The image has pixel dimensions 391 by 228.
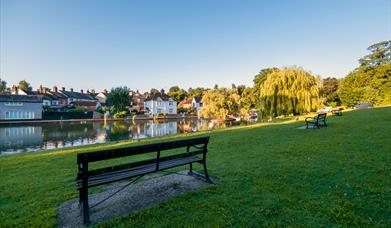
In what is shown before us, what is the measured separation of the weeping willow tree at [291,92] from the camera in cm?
2448

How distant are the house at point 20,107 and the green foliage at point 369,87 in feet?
201

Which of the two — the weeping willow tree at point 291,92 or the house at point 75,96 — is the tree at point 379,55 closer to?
the weeping willow tree at point 291,92

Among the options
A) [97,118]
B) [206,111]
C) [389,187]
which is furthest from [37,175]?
[97,118]

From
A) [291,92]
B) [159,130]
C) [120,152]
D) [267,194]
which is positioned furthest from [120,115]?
[267,194]

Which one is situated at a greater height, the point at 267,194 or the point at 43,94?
the point at 43,94

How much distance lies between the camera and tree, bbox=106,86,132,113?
56.1 m

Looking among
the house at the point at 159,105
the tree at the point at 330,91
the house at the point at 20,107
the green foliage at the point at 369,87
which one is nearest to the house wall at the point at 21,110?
the house at the point at 20,107

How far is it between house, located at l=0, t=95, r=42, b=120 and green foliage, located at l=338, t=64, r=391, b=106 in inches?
2417

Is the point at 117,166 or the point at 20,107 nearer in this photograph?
the point at 117,166

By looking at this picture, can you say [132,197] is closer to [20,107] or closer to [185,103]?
[20,107]

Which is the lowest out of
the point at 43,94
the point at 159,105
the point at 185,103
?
the point at 159,105

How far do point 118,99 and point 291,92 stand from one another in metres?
44.4

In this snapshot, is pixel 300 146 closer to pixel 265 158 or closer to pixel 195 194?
pixel 265 158

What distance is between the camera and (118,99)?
5647 cm
